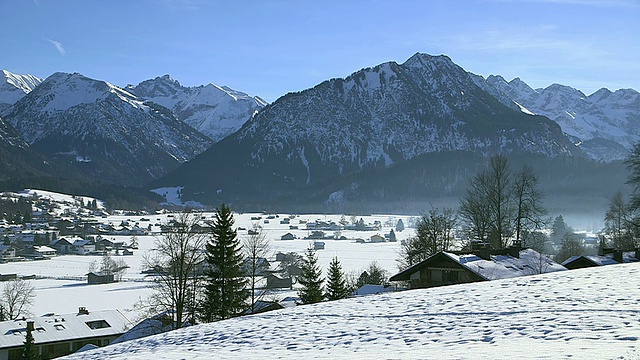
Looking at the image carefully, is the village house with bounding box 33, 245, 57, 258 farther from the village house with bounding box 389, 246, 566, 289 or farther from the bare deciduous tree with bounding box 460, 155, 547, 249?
the village house with bounding box 389, 246, 566, 289

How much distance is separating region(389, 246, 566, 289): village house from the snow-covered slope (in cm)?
1125

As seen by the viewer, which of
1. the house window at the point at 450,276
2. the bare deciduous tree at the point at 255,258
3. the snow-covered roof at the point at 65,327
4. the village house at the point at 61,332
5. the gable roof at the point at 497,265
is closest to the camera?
A: the gable roof at the point at 497,265

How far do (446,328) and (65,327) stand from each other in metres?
36.2

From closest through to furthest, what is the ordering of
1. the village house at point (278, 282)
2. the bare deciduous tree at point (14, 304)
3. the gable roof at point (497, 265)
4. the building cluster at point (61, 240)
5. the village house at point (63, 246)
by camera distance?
the gable roof at point (497, 265) → the bare deciduous tree at point (14, 304) → the village house at point (278, 282) → the building cluster at point (61, 240) → the village house at point (63, 246)

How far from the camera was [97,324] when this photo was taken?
4419 centimetres

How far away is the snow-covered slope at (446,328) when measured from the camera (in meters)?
10.7

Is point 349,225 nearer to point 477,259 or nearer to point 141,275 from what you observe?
point 141,275

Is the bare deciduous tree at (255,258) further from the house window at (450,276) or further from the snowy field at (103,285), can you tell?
the house window at (450,276)

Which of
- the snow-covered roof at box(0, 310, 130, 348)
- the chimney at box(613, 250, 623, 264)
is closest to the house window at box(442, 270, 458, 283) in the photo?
the chimney at box(613, 250, 623, 264)

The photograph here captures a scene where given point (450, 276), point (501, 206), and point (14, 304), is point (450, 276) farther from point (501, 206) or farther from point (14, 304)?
point (14, 304)

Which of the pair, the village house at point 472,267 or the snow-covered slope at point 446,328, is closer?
the snow-covered slope at point 446,328

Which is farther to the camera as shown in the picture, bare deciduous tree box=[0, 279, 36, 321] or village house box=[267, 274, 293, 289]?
village house box=[267, 274, 293, 289]

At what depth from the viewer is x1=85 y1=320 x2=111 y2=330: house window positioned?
43.9 m

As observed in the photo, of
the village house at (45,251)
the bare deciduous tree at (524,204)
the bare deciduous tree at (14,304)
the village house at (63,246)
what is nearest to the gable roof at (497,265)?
the bare deciduous tree at (524,204)
